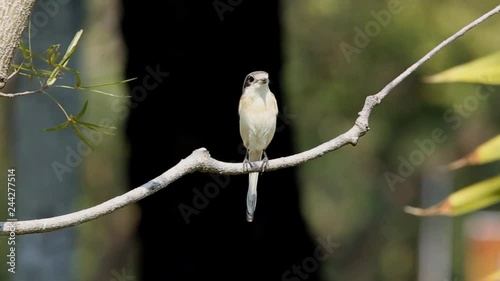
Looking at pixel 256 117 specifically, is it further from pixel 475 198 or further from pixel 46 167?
pixel 46 167

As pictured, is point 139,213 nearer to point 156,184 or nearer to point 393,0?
point 156,184

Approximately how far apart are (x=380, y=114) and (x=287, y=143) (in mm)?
9829

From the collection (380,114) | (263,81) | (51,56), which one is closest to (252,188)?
(263,81)

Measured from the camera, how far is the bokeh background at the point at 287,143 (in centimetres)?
474

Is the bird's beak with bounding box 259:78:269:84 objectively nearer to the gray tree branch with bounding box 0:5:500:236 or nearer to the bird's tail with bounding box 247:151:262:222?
the bird's tail with bounding box 247:151:262:222

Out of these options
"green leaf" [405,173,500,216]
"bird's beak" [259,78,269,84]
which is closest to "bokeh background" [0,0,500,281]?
"bird's beak" [259,78,269,84]

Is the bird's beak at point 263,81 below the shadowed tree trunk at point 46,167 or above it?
above

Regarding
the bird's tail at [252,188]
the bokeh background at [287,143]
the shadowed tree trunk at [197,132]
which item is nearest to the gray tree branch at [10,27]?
the bird's tail at [252,188]

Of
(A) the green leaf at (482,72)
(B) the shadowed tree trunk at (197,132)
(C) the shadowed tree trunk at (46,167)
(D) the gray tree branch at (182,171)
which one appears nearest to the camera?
(D) the gray tree branch at (182,171)

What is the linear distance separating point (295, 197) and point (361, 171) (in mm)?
10852

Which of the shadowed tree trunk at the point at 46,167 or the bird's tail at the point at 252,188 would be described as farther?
the shadowed tree trunk at the point at 46,167

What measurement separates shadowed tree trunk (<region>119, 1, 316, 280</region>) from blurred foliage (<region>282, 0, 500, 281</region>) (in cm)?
721

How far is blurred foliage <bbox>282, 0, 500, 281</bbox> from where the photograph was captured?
40.8 feet

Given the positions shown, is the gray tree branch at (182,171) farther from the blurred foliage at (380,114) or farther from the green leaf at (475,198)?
the blurred foliage at (380,114)
